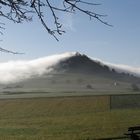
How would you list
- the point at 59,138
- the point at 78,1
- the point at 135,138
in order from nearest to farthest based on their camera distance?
1. the point at 78,1
2. the point at 135,138
3. the point at 59,138

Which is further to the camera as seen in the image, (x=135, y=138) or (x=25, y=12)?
(x=135, y=138)

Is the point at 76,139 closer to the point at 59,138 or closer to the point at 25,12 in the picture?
the point at 59,138

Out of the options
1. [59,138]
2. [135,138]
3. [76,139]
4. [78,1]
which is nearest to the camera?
[78,1]

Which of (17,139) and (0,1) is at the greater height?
(0,1)

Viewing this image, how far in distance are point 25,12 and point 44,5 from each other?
37 centimetres

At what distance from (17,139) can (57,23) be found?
26174 millimetres

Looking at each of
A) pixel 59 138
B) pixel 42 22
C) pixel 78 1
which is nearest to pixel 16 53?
pixel 42 22

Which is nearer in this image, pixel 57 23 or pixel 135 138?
pixel 57 23

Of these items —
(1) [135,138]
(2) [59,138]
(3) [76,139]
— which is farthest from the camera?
(2) [59,138]

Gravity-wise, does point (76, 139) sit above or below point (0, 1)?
below

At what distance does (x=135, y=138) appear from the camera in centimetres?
1359

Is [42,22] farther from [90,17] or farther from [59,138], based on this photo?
[59,138]

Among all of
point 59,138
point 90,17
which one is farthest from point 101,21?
point 59,138

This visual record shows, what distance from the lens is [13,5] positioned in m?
6.08
